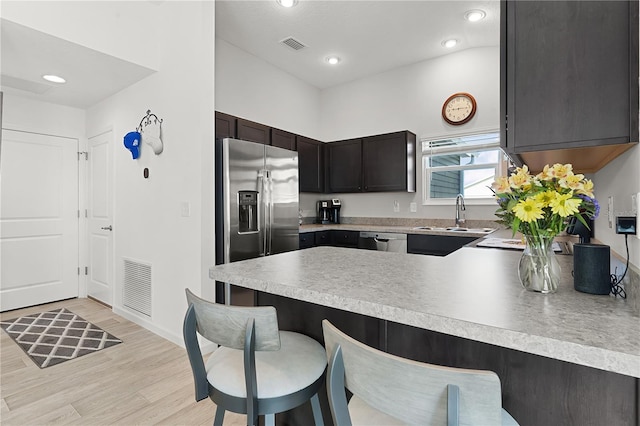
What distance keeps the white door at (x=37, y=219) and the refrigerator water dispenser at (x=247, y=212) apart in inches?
106

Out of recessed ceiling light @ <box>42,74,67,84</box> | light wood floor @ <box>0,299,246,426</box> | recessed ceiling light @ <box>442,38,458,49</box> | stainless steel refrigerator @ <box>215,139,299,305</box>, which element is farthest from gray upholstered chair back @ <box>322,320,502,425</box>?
recessed ceiling light @ <box>442,38,458,49</box>

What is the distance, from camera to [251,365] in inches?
36.5

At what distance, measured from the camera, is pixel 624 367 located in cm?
57

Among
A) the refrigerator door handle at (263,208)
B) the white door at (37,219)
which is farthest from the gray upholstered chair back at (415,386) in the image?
the white door at (37,219)

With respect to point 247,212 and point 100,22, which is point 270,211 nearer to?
point 247,212

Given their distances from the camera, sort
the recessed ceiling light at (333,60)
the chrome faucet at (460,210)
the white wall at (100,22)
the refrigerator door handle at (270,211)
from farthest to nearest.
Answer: the recessed ceiling light at (333,60) < the chrome faucet at (460,210) < the refrigerator door handle at (270,211) < the white wall at (100,22)

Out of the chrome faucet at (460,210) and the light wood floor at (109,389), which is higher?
the chrome faucet at (460,210)

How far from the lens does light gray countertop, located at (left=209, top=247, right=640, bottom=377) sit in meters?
0.63

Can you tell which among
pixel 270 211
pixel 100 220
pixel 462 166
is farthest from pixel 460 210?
pixel 100 220

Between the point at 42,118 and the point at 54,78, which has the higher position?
the point at 54,78

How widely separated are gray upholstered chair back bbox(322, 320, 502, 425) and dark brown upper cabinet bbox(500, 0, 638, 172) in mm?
877

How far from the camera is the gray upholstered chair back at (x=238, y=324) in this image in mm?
946

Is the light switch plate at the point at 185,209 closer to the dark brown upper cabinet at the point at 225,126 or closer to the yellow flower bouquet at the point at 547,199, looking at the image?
the dark brown upper cabinet at the point at 225,126

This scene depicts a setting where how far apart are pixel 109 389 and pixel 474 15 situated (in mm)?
4299
